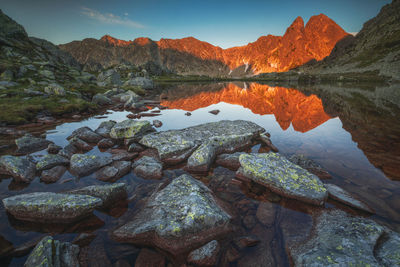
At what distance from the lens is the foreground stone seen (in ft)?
12.8

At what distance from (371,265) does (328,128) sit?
1604cm

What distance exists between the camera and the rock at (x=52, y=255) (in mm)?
3787

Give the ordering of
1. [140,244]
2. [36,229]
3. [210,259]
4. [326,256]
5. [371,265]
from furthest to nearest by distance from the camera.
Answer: [36,229], [140,244], [210,259], [326,256], [371,265]

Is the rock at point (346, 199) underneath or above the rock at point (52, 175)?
above

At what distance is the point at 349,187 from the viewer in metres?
7.74

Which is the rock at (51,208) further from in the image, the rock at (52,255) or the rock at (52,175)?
the rock at (52,175)

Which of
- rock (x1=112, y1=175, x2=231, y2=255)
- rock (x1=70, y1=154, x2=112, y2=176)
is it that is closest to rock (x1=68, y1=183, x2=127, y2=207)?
rock (x1=112, y1=175, x2=231, y2=255)

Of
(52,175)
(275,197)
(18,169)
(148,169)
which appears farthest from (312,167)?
A: (18,169)

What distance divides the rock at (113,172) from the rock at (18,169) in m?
3.12

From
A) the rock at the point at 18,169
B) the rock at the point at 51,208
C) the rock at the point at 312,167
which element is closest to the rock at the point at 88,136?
the rock at the point at 18,169

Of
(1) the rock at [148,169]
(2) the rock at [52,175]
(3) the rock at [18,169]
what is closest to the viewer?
(3) the rock at [18,169]

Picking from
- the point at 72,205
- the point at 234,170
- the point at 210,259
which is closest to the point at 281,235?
the point at 210,259

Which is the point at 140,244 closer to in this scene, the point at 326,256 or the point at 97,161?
the point at 326,256

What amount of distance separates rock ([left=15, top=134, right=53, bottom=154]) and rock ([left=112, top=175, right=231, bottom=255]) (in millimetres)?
10922
